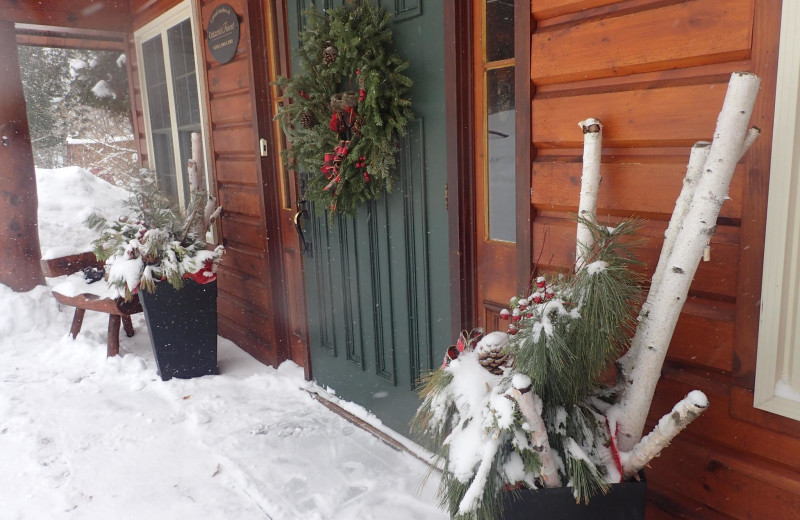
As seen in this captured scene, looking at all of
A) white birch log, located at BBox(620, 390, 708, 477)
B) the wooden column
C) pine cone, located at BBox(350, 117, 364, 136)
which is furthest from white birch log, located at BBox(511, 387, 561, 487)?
the wooden column

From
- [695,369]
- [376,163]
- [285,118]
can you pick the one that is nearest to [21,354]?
[285,118]

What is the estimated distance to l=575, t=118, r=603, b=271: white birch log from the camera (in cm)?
157

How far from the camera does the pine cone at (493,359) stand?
5.43 feet

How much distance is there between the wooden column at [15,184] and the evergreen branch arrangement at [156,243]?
1442 millimetres

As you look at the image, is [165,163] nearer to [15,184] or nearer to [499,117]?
[15,184]

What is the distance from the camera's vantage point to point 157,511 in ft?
7.79

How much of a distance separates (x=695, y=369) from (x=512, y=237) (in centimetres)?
81

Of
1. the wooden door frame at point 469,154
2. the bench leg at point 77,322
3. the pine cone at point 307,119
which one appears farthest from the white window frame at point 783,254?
the bench leg at point 77,322

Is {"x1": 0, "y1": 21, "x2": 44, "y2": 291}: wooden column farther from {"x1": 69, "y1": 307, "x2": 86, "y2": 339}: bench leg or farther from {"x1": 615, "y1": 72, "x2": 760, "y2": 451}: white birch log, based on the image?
{"x1": 615, "y1": 72, "x2": 760, "y2": 451}: white birch log

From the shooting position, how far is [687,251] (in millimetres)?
1342

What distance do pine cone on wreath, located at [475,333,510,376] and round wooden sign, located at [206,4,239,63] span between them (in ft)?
9.19

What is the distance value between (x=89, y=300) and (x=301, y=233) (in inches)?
65.8

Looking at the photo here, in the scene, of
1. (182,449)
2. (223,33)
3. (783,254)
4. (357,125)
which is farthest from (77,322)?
(783,254)

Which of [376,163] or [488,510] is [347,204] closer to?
[376,163]
